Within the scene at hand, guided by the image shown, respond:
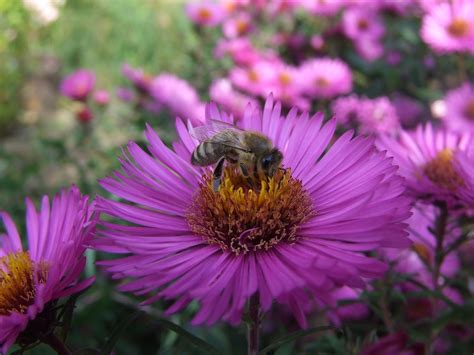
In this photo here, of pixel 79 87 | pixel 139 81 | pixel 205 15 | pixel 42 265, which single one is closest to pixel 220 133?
pixel 42 265

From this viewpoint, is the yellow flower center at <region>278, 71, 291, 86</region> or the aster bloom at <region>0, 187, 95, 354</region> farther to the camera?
the yellow flower center at <region>278, 71, 291, 86</region>

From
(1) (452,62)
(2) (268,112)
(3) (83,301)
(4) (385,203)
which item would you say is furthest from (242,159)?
(1) (452,62)

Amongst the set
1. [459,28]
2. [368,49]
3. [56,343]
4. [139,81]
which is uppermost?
[368,49]

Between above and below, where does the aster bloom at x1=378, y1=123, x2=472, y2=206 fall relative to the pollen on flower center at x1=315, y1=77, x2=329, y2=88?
below

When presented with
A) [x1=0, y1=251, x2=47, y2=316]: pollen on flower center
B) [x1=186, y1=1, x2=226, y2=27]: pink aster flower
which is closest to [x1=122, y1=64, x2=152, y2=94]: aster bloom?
[x1=186, y1=1, x2=226, y2=27]: pink aster flower

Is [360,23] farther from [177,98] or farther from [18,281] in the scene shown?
[18,281]

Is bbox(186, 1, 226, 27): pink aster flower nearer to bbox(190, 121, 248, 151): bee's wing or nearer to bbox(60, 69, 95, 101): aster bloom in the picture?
bbox(60, 69, 95, 101): aster bloom
